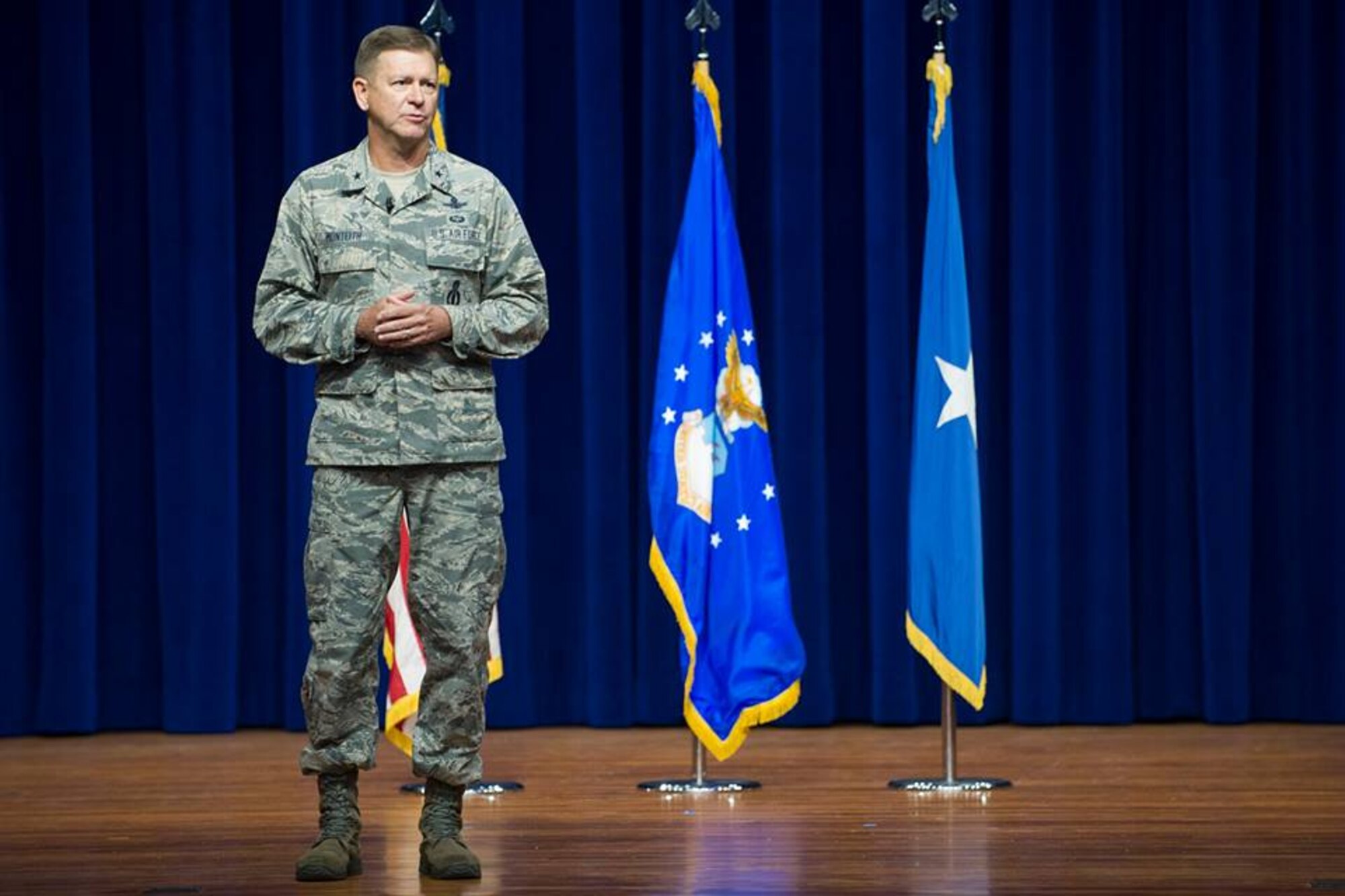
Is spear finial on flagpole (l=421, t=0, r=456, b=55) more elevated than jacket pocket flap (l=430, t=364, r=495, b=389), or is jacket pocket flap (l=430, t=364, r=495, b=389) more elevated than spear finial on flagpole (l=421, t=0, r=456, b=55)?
spear finial on flagpole (l=421, t=0, r=456, b=55)

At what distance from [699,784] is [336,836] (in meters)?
1.49

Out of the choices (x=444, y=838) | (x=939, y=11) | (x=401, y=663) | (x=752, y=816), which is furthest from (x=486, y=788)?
(x=939, y=11)

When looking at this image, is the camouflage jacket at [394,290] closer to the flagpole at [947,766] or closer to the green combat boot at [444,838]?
the green combat boot at [444,838]

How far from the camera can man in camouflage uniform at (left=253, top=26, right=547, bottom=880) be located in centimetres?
369

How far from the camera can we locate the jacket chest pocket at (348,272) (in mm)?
3732

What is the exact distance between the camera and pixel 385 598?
3770mm

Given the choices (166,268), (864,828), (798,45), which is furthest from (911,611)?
(166,268)

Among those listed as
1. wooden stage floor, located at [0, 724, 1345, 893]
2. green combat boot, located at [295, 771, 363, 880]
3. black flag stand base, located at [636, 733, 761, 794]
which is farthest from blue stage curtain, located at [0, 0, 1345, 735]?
green combat boot, located at [295, 771, 363, 880]

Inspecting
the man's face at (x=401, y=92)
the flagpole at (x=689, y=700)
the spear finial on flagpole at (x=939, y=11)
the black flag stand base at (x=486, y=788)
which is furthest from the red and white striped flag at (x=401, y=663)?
the spear finial on flagpole at (x=939, y=11)

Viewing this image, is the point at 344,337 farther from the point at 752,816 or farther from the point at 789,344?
the point at 789,344

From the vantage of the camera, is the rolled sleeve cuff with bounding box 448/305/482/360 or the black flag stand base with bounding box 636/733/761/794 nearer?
the rolled sleeve cuff with bounding box 448/305/482/360

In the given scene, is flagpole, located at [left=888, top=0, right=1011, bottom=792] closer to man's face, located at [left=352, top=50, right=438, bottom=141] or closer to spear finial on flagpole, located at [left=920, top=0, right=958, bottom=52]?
spear finial on flagpole, located at [left=920, top=0, right=958, bottom=52]

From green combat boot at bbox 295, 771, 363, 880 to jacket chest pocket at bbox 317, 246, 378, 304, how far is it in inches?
34.2

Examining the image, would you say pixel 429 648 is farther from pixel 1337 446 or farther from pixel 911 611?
pixel 1337 446
